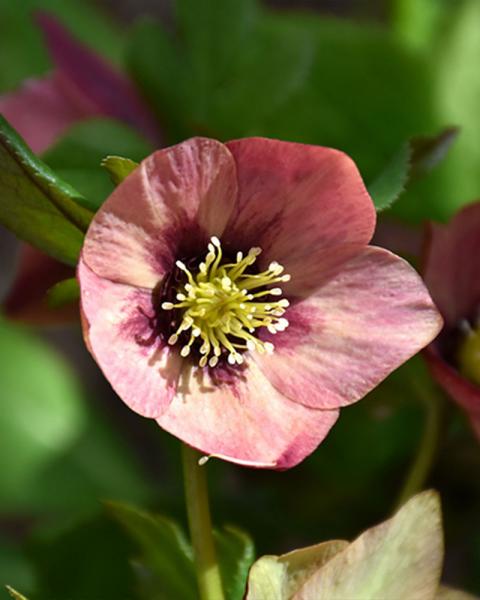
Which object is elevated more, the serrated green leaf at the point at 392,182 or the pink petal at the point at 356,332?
the serrated green leaf at the point at 392,182

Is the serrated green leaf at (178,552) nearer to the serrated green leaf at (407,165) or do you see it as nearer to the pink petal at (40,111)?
the serrated green leaf at (407,165)

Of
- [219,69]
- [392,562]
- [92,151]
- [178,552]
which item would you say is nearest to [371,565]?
[392,562]

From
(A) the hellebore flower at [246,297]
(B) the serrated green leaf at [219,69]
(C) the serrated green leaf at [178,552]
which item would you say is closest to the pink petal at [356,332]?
(A) the hellebore flower at [246,297]

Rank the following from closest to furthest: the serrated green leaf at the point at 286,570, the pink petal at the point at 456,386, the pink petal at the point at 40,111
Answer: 1. the serrated green leaf at the point at 286,570
2. the pink petal at the point at 456,386
3. the pink petal at the point at 40,111

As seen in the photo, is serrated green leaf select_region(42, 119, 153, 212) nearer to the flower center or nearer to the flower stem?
the flower center

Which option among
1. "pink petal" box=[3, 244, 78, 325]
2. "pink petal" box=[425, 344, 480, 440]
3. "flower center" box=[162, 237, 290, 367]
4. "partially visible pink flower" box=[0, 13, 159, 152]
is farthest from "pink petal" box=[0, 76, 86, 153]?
"pink petal" box=[425, 344, 480, 440]

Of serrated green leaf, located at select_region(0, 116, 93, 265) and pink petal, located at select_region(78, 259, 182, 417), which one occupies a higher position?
serrated green leaf, located at select_region(0, 116, 93, 265)
